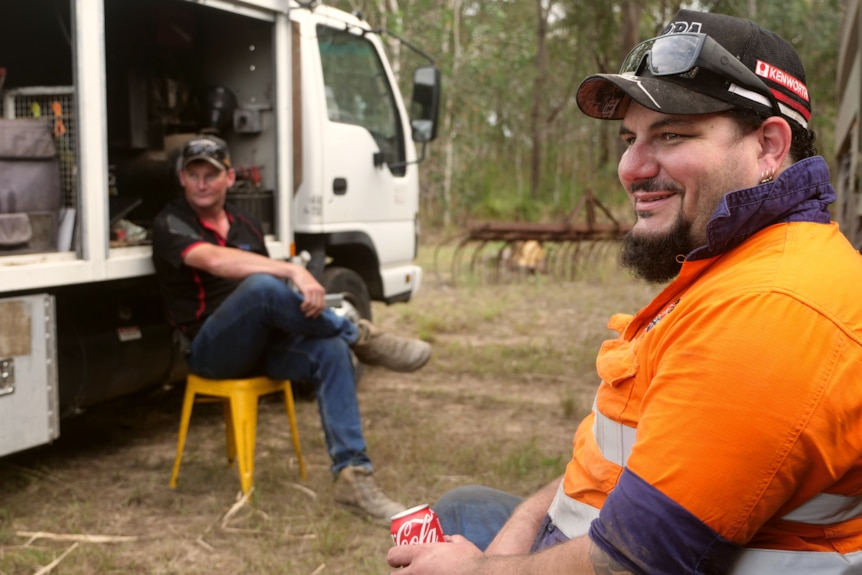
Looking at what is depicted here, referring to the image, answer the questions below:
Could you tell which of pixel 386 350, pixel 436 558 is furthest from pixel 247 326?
pixel 436 558

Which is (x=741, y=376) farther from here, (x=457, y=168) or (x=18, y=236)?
(x=457, y=168)

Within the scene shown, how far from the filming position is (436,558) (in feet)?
5.44

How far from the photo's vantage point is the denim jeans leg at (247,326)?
3.95 meters

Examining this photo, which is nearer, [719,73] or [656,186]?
[719,73]

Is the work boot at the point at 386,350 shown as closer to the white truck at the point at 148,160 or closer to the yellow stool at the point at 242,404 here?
the white truck at the point at 148,160

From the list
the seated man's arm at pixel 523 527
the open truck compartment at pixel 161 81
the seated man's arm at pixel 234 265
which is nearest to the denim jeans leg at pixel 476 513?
the seated man's arm at pixel 523 527

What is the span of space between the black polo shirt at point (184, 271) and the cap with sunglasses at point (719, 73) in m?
2.92

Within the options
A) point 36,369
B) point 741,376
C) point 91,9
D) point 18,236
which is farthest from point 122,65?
point 741,376

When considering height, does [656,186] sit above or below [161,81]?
below

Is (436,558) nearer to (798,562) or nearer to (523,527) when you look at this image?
(523,527)

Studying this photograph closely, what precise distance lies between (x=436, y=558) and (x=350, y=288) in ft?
14.0

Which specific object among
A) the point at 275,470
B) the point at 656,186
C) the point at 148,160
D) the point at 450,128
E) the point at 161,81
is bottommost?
the point at 275,470

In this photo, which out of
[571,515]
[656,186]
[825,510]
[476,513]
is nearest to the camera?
[825,510]

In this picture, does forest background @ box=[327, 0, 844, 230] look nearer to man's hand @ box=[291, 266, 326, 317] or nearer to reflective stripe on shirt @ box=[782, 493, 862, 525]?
man's hand @ box=[291, 266, 326, 317]
